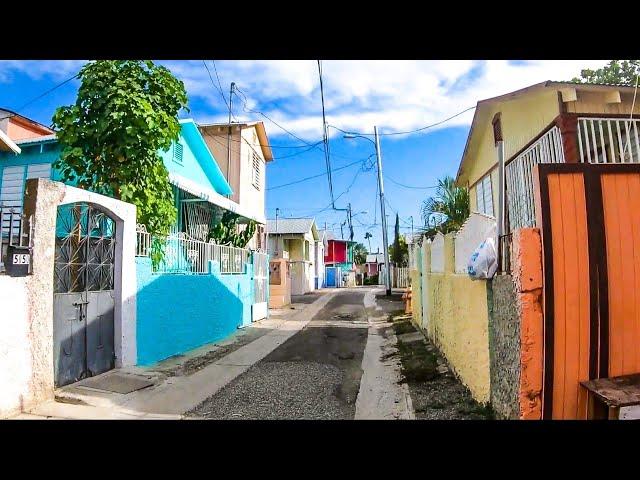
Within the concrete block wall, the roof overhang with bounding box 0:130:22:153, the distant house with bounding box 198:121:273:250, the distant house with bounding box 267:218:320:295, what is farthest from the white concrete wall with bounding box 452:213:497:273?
the distant house with bounding box 267:218:320:295

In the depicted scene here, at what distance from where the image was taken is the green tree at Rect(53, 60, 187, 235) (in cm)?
647

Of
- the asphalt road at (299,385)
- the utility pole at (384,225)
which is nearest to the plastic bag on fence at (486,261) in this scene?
the asphalt road at (299,385)

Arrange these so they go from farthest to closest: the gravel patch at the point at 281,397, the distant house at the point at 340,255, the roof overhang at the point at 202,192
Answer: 1. the distant house at the point at 340,255
2. the roof overhang at the point at 202,192
3. the gravel patch at the point at 281,397

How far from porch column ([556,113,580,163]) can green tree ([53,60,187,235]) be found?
17.9ft

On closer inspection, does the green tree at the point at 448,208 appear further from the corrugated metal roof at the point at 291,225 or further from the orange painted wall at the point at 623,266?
the corrugated metal roof at the point at 291,225

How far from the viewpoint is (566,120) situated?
4.97 meters

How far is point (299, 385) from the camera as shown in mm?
5824

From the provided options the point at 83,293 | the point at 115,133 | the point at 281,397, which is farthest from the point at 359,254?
the point at 83,293

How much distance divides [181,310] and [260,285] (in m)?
5.95

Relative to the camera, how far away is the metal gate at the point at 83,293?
515 cm

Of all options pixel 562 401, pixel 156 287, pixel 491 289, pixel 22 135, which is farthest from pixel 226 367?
pixel 22 135

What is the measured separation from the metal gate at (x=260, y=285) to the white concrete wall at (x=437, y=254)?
19.8 feet

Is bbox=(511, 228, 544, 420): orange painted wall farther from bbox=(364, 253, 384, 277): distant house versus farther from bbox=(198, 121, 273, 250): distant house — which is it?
bbox=(364, 253, 384, 277): distant house
